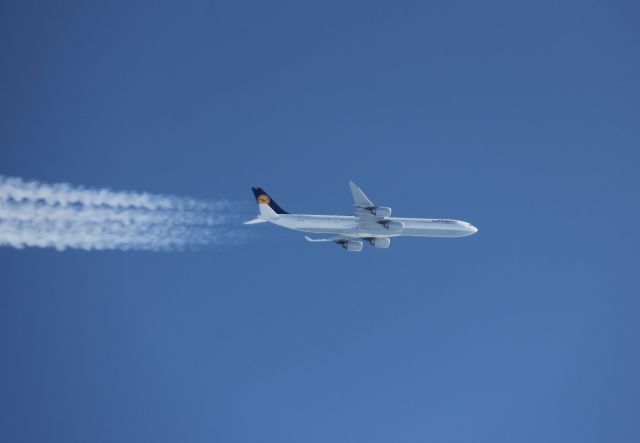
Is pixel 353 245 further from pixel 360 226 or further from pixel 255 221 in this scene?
pixel 255 221

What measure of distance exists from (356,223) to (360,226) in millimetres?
393

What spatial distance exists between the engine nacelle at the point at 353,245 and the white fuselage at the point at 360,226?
0.82 metres

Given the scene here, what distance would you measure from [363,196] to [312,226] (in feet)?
15.0

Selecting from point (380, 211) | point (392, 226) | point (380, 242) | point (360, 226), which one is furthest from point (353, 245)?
point (380, 211)

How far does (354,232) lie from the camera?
2514 inches

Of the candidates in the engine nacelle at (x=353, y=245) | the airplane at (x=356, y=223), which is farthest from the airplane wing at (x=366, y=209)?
the engine nacelle at (x=353, y=245)

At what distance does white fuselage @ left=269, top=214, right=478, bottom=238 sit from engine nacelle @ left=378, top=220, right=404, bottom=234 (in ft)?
0.54

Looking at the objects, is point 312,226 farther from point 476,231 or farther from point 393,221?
point 476,231

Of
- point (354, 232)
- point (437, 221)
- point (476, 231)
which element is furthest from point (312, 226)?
point (476, 231)

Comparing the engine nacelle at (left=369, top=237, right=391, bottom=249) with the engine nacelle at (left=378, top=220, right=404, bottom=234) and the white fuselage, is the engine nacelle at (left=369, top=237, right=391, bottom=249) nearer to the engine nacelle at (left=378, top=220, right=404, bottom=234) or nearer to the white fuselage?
the white fuselage

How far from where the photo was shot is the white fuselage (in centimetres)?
6197

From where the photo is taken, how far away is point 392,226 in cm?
6378

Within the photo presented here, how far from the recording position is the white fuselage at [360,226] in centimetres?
6197

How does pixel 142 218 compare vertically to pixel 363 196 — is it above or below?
below
